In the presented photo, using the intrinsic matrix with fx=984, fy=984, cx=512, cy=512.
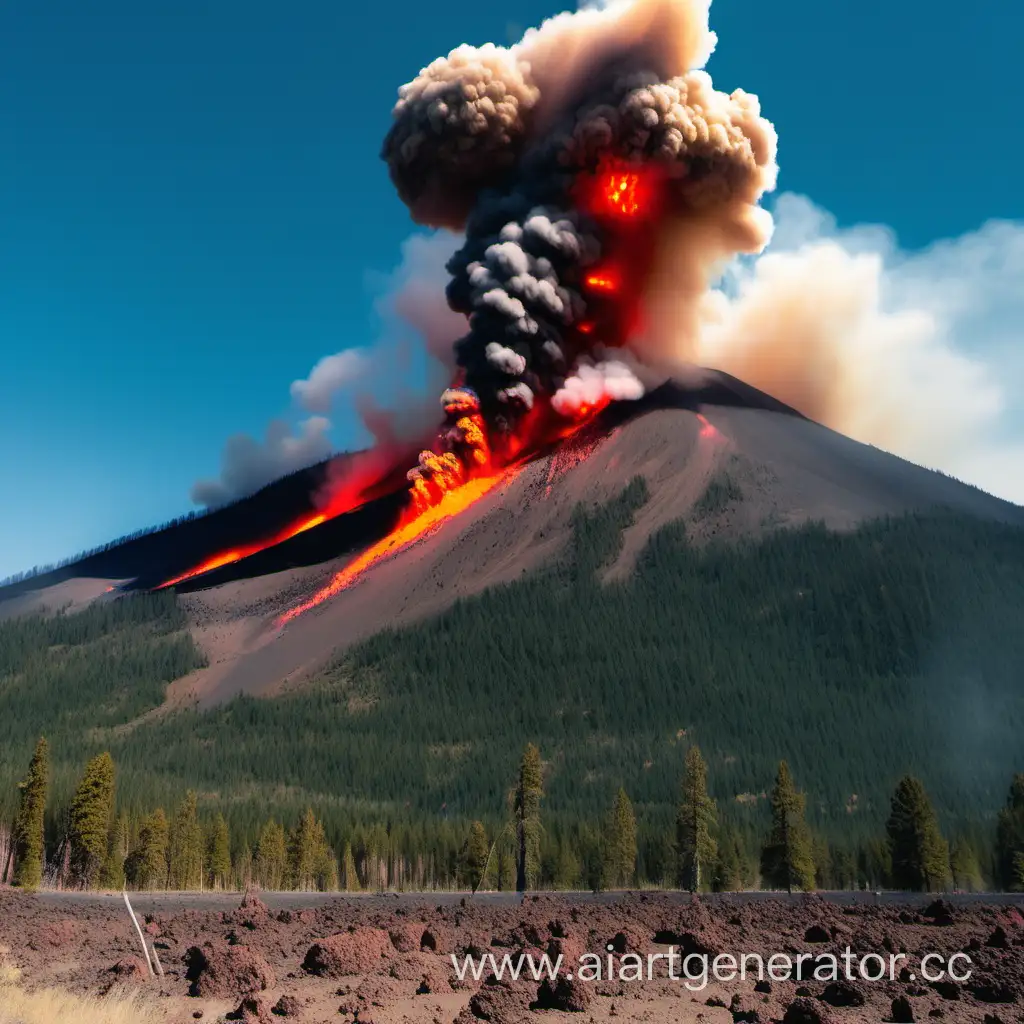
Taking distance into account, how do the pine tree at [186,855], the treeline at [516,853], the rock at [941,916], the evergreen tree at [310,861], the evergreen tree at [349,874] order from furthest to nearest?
the evergreen tree at [349,874] < the evergreen tree at [310,861] < the pine tree at [186,855] < the treeline at [516,853] < the rock at [941,916]

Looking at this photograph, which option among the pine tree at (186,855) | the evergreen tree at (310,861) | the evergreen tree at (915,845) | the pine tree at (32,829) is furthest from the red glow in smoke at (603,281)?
the pine tree at (32,829)

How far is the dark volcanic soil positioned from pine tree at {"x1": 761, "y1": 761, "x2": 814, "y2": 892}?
131ft

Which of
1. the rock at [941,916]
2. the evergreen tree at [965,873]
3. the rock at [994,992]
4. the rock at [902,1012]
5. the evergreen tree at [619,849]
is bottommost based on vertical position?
the evergreen tree at [965,873]

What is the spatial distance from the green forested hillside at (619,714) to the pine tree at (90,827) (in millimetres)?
24343

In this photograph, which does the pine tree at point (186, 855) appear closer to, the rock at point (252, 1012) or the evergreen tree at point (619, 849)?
the evergreen tree at point (619, 849)

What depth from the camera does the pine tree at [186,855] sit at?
75188 millimetres

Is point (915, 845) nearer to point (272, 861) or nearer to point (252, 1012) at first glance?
point (272, 861)

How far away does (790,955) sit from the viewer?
70.2 ft

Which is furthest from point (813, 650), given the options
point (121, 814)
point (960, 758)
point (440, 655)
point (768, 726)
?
point (121, 814)

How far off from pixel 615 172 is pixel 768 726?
98.3m

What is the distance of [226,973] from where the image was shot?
699 inches

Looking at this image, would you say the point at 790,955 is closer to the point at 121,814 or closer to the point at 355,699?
the point at 121,814

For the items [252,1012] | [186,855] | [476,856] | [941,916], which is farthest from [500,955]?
[186,855]

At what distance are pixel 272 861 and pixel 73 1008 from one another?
6798 centimetres
